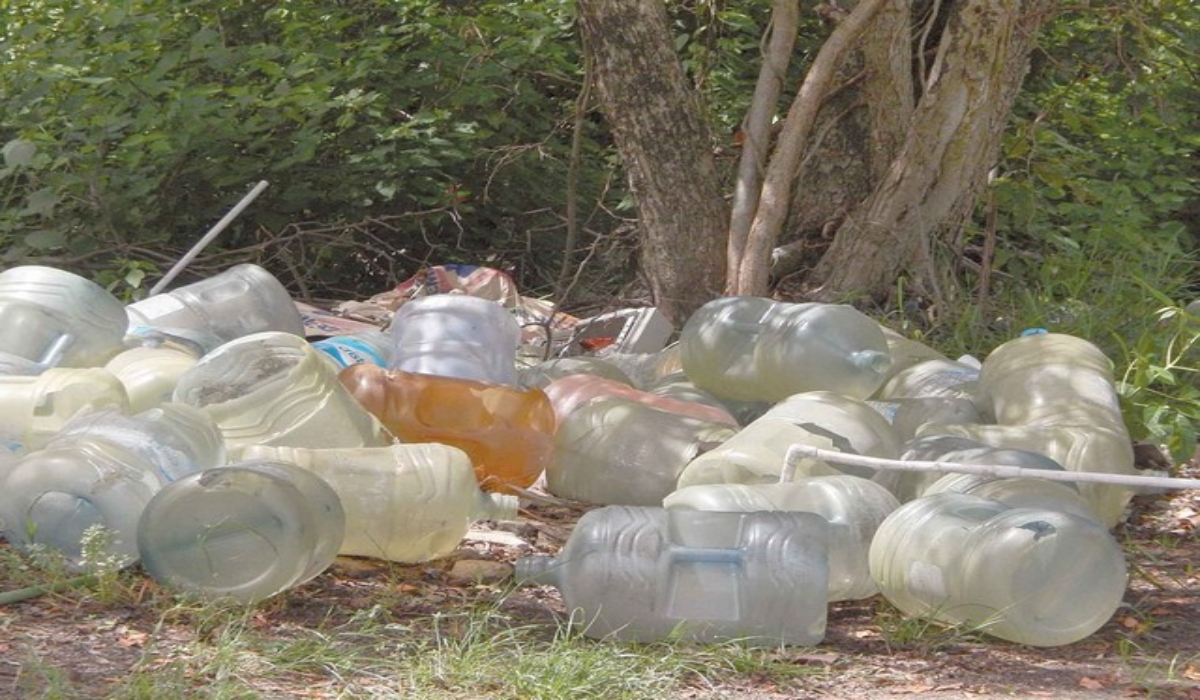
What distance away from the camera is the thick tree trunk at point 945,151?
5.57 meters

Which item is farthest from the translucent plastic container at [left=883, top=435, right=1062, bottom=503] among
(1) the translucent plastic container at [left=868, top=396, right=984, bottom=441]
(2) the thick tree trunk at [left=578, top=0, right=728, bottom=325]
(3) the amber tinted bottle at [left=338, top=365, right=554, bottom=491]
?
(2) the thick tree trunk at [left=578, top=0, right=728, bottom=325]

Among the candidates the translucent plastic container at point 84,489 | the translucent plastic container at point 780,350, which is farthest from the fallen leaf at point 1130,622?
the translucent plastic container at point 84,489

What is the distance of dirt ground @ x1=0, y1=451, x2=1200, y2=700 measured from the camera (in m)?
2.78

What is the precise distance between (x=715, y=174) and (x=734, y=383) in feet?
5.22

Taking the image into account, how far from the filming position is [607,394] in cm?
425

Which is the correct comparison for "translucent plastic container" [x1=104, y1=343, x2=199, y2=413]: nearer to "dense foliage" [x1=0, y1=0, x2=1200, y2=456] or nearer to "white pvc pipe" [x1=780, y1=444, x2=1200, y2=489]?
A: "white pvc pipe" [x1=780, y1=444, x2=1200, y2=489]

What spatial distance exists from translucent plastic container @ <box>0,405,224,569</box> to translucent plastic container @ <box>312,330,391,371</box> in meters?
1.15

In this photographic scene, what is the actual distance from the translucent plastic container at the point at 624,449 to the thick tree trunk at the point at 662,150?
1681 millimetres

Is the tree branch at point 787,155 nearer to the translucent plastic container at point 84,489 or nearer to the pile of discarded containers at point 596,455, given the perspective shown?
the pile of discarded containers at point 596,455

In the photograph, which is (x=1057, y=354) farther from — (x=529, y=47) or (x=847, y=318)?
(x=529, y=47)

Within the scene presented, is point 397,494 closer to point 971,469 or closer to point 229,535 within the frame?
point 229,535

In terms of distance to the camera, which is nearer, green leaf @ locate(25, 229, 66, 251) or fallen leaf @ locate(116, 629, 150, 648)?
fallen leaf @ locate(116, 629, 150, 648)

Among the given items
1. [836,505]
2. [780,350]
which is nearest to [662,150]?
[780,350]

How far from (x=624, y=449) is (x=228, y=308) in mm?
1463
